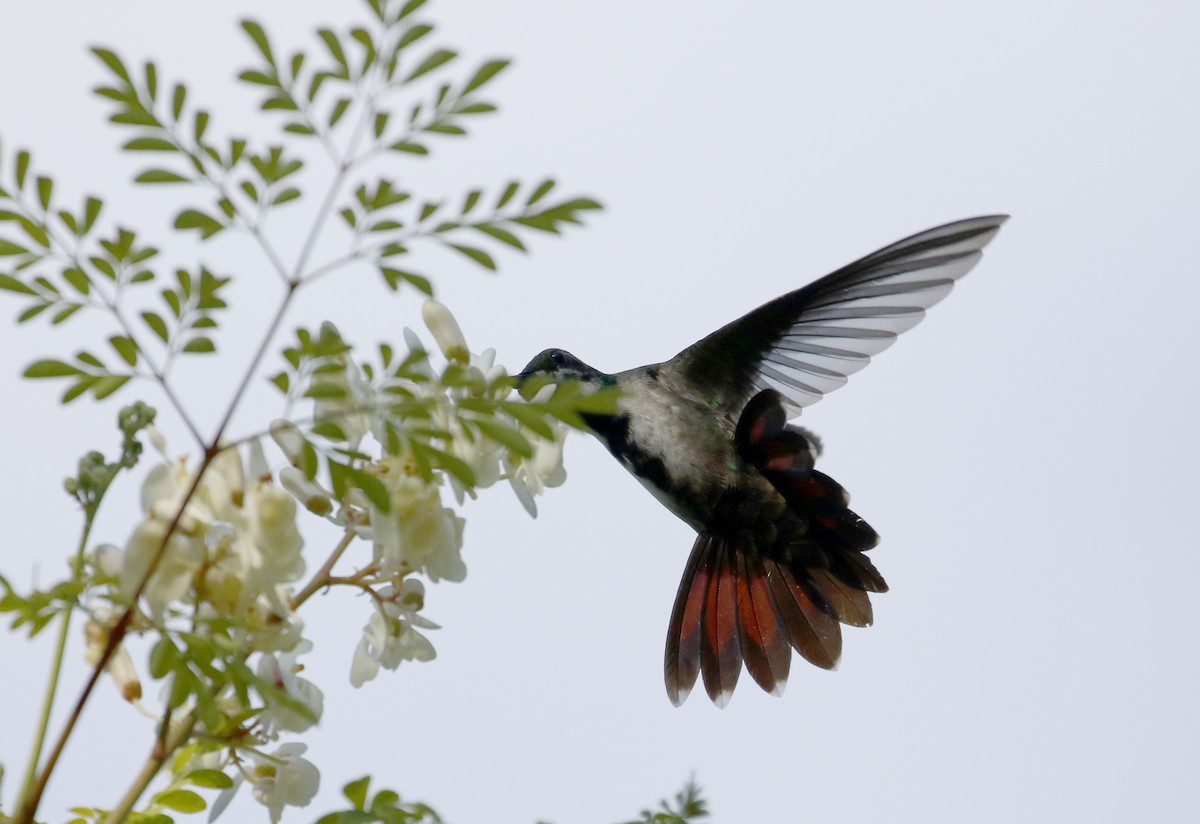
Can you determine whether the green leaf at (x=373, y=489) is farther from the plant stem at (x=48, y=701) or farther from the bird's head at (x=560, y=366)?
the bird's head at (x=560, y=366)

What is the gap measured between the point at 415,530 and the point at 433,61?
61 centimetres

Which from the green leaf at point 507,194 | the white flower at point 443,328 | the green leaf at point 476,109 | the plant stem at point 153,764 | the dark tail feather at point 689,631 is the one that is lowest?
the plant stem at point 153,764

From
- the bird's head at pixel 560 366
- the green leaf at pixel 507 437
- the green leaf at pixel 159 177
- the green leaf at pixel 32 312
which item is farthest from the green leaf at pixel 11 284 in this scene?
the bird's head at pixel 560 366

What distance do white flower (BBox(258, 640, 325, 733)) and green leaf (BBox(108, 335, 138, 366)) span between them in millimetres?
386

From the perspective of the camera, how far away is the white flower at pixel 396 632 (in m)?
1.73

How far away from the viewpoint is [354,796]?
154 centimetres

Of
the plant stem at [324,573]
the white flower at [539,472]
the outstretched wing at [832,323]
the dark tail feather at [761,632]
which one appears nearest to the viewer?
the plant stem at [324,573]

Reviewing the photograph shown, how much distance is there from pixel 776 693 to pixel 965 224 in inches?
57.5

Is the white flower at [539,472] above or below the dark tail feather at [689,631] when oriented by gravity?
below

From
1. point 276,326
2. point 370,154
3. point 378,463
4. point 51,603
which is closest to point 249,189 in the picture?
point 370,154

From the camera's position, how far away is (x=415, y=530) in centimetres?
159

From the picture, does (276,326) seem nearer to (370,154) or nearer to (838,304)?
(370,154)

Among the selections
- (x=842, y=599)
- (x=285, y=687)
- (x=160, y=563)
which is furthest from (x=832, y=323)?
(x=160, y=563)

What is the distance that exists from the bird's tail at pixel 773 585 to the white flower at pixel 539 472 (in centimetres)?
100
